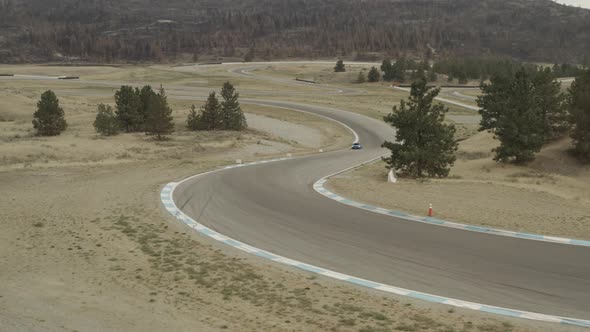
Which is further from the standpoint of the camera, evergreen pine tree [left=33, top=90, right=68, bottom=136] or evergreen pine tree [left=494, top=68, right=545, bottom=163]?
evergreen pine tree [left=33, top=90, right=68, bottom=136]

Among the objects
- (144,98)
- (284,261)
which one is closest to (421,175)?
(284,261)

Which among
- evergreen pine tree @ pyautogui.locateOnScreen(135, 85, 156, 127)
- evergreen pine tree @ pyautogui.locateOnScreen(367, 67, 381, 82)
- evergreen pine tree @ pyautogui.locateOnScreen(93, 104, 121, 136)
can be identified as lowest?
evergreen pine tree @ pyautogui.locateOnScreen(93, 104, 121, 136)

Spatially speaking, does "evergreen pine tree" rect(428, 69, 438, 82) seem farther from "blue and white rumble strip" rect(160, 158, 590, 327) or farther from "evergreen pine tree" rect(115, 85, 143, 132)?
"blue and white rumble strip" rect(160, 158, 590, 327)

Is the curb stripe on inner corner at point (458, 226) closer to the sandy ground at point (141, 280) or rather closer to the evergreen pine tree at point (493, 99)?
the sandy ground at point (141, 280)

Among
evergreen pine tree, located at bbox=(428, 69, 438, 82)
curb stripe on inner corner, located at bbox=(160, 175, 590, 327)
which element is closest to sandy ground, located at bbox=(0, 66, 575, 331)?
curb stripe on inner corner, located at bbox=(160, 175, 590, 327)

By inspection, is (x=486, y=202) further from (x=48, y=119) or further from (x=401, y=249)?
(x=48, y=119)

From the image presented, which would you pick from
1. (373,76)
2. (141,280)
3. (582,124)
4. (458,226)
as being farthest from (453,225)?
(373,76)
